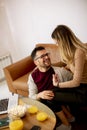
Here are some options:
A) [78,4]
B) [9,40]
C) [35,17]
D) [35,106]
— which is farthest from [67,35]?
[9,40]

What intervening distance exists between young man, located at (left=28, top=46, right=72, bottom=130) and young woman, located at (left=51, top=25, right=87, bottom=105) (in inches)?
4.1

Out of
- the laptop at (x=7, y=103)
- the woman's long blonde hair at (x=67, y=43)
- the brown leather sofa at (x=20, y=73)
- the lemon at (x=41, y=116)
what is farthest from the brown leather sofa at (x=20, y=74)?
the lemon at (x=41, y=116)

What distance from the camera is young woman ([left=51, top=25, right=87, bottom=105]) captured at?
1.80m

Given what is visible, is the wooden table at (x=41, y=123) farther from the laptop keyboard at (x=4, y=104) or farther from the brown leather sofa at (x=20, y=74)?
the brown leather sofa at (x=20, y=74)

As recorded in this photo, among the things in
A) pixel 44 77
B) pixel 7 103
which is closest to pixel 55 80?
pixel 44 77

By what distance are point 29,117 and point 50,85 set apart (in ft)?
1.84

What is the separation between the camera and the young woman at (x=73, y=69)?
1.80 metres

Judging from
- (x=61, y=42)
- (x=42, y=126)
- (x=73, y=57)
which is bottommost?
(x=42, y=126)

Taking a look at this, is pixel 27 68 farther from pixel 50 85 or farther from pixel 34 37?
pixel 50 85

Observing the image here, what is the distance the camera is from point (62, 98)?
183 centimetres

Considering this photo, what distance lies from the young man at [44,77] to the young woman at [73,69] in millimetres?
103

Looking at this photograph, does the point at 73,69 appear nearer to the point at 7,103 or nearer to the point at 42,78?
the point at 42,78

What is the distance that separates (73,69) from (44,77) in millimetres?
310

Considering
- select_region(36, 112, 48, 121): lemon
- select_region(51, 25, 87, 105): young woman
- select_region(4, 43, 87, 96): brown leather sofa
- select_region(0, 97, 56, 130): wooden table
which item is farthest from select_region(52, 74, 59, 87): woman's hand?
select_region(4, 43, 87, 96): brown leather sofa
